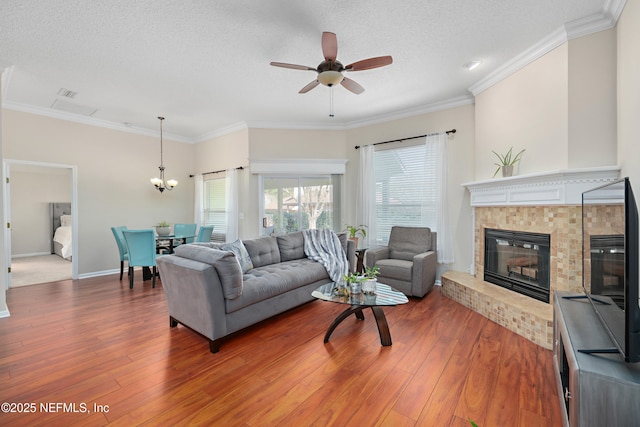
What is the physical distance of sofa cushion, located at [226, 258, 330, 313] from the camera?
2.66m

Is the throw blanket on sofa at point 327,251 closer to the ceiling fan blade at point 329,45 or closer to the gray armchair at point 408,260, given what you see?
the gray armchair at point 408,260

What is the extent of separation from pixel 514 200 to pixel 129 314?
4.78 metres

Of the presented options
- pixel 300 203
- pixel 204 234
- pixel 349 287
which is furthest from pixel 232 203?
pixel 349 287

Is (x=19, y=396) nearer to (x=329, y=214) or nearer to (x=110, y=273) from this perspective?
(x=110, y=273)

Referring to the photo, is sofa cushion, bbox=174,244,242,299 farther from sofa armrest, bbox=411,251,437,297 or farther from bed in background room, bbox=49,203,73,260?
bed in background room, bbox=49,203,73,260

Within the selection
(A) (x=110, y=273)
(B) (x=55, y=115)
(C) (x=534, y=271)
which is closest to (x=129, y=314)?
(A) (x=110, y=273)

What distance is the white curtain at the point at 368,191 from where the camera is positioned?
5133 millimetres

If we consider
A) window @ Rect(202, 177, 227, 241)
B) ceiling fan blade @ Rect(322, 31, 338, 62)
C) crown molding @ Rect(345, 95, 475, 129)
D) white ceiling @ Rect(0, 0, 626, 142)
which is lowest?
window @ Rect(202, 177, 227, 241)

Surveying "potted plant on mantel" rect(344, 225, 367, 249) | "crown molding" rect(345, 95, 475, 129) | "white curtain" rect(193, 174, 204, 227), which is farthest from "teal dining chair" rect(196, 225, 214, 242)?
"crown molding" rect(345, 95, 475, 129)

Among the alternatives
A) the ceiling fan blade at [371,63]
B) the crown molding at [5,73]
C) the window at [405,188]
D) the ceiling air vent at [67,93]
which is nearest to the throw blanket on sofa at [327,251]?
the window at [405,188]

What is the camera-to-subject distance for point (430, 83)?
380 cm

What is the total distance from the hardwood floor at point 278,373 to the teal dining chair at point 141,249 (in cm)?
120

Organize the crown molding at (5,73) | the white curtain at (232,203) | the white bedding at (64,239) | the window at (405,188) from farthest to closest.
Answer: the white bedding at (64,239)
the white curtain at (232,203)
the window at (405,188)
the crown molding at (5,73)

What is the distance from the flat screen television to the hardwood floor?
69 centimetres
